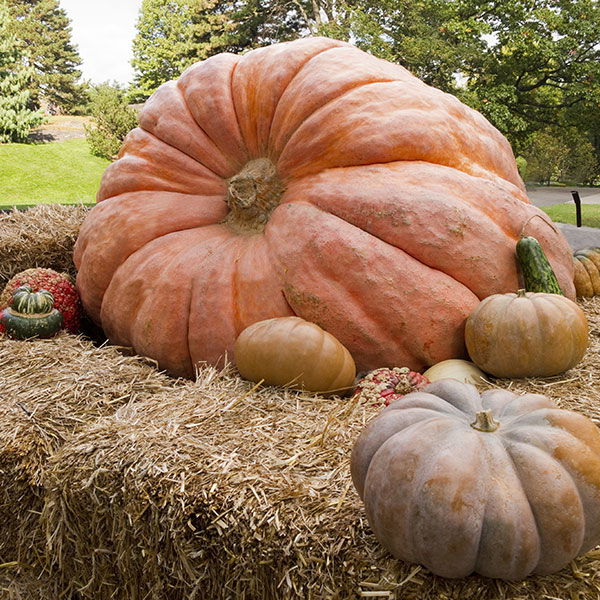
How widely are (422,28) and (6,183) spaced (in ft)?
48.1

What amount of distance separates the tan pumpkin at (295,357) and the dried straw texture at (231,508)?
7cm

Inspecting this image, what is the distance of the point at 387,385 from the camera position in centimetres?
229

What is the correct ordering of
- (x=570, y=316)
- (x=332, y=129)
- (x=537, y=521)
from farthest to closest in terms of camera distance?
Answer: 1. (x=332, y=129)
2. (x=570, y=316)
3. (x=537, y=521)

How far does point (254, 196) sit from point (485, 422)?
69.6 inches

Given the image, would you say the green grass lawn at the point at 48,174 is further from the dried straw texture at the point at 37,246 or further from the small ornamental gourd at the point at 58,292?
the small ornamental gourd at the point at 58,292

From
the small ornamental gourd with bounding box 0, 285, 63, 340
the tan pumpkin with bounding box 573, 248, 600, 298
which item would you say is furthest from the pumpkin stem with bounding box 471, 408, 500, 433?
the tan pumpkin with bounding box 573, 248, 600, 298

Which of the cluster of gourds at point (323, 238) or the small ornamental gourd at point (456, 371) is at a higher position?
the cluster of gourds at point (323, 238)

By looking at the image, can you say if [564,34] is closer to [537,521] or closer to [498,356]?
[498,356]

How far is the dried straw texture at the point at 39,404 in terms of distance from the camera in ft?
7.13

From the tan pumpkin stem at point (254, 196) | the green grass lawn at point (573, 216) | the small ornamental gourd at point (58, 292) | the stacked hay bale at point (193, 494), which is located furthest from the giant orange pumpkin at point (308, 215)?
the green grass lawn at point (573, 216)

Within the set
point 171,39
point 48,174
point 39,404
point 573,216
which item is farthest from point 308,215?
point 171,39

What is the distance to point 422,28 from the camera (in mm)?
18547

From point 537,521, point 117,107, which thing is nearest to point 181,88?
point 537,521

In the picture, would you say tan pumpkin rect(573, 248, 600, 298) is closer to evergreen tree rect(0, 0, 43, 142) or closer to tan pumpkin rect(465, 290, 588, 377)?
tan pumpkin rect(465, 290, 588, 377)
